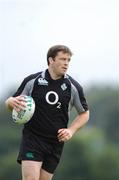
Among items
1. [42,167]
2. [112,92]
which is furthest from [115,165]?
[42,167]

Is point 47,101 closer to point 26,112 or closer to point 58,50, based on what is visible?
point 26,112

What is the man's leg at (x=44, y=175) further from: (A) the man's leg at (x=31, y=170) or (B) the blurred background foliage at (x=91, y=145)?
(B) the blurred background foliage at (x=91, y=145)

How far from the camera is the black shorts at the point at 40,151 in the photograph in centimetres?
617

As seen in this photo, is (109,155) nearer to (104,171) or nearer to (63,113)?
(104,171)

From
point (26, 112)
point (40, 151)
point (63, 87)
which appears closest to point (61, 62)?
point (63, 87)

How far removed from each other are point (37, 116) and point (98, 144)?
3768mm

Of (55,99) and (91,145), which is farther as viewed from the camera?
(91,145)

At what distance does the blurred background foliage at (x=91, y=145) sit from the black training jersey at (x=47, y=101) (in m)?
3.20

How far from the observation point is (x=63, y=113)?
629 cm

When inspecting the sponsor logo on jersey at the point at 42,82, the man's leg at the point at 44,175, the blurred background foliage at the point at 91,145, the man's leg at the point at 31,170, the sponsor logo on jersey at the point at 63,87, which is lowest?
the blurred background foliage at the point at 91,145

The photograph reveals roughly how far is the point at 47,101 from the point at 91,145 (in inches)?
147

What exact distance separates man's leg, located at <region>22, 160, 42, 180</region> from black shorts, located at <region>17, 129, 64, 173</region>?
4cm

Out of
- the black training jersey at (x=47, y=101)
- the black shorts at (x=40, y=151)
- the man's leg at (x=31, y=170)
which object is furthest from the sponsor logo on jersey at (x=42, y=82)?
the man's leg at (x=31, y=170)

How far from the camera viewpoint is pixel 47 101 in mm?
6211
